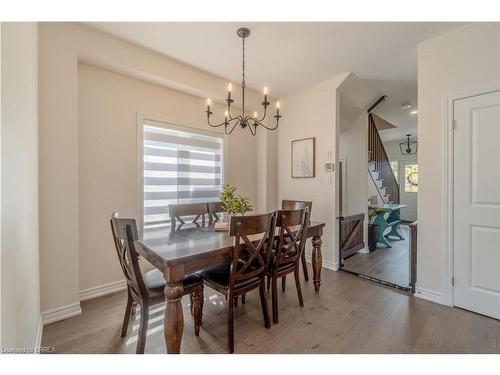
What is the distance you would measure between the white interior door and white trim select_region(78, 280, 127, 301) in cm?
340

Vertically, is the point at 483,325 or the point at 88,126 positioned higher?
the point at 88,126

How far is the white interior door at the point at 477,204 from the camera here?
73.1 inches

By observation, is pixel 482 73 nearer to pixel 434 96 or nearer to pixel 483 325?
pixel 434 96

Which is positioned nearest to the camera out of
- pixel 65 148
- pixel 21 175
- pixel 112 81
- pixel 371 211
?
pixel 21 175

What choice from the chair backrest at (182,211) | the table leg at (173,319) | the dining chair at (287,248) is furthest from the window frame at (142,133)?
the dining chair at (287,248)

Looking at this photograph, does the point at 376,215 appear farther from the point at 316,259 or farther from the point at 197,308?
the point at 197,308

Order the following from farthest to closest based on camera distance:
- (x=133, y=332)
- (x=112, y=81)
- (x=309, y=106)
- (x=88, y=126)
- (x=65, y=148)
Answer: (x=309, y=106)
(x=112, y=81)
(x=88, y=126)
(x=65, y=148)
(x=133, y=332)

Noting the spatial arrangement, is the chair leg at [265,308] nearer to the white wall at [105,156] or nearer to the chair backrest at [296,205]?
the chair backrest at [296,205]

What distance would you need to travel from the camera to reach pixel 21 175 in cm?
117

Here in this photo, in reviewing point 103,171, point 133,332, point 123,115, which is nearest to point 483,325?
point 133,332

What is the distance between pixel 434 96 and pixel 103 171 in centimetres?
347

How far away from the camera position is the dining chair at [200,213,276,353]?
4.89ft

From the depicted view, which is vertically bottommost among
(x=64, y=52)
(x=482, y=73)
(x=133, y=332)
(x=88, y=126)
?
(x=133, y=332)

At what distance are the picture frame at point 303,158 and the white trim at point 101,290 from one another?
2.75m
